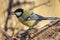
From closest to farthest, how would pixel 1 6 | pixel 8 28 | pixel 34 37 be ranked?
pixel 34 37, pixel 8 28, pixel 1 6

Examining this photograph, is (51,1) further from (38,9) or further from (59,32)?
(59,32)

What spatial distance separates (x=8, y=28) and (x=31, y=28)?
0.35 m

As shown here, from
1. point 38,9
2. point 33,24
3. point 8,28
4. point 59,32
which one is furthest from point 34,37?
point 38,9

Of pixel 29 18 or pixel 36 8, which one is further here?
pixel 36 8

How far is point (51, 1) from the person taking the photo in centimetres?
246

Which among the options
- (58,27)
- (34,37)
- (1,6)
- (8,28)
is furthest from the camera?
(1,6)

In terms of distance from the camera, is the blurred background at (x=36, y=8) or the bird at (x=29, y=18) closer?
the bird at (x=29, y=18)

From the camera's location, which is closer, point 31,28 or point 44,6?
point 31,28

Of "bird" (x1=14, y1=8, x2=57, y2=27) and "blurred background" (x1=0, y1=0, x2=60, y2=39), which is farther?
"blurred background" (x1=0, y1=0, x2=60, y2=39)

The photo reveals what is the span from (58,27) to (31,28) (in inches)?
11.3

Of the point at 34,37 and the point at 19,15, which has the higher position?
the point at 19,15

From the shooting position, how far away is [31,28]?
6.57ft

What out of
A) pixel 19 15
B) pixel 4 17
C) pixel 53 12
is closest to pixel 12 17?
pixel 4 17

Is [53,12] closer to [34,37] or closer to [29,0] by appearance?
[29,0]
